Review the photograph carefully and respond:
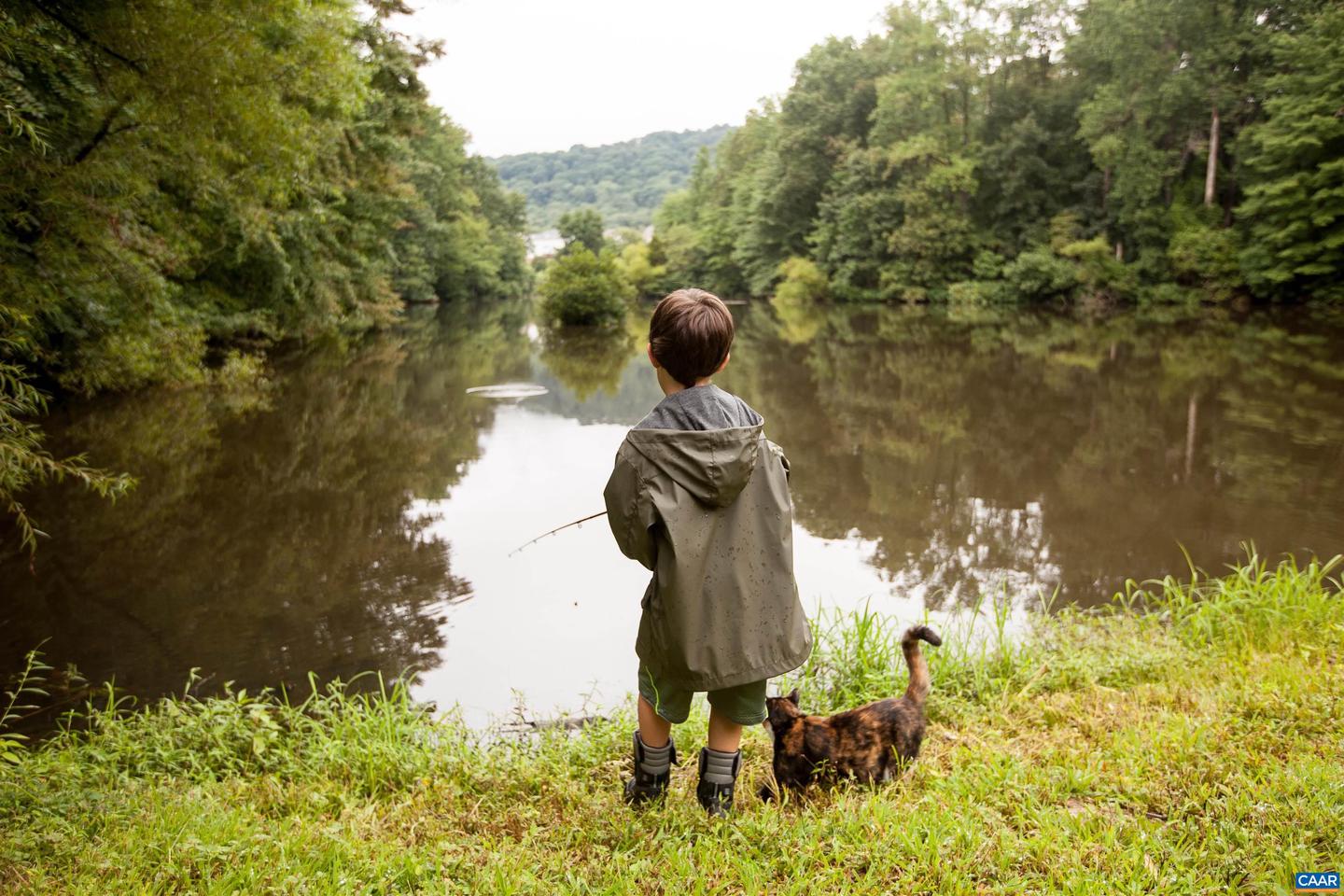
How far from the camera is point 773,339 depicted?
2281 centimetres

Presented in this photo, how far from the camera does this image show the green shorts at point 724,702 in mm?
2412

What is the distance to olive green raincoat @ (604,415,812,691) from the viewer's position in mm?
2219

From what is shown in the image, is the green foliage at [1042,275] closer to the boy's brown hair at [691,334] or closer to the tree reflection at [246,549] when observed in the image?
the tree reflection at [246,549]

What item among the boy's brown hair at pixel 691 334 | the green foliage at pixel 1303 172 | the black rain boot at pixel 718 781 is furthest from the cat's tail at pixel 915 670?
the green foliage at pixel 1303 172

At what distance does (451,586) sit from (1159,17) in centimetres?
2906

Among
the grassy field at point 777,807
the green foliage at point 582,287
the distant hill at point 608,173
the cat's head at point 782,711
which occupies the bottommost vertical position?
the grassy field at point 777,807

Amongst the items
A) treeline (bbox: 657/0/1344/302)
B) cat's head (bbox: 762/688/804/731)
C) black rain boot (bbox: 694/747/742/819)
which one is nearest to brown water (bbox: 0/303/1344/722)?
cat's head (bbox: 762/688/804/731)

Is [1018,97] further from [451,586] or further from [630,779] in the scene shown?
[630,779]

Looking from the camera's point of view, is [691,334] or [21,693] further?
[21,693]

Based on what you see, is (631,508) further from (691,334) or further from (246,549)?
(246,549)

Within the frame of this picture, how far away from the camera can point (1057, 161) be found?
116 ft

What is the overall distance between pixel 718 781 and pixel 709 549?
2.37 ft

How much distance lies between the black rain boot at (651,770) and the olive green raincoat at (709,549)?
1.05 ft
